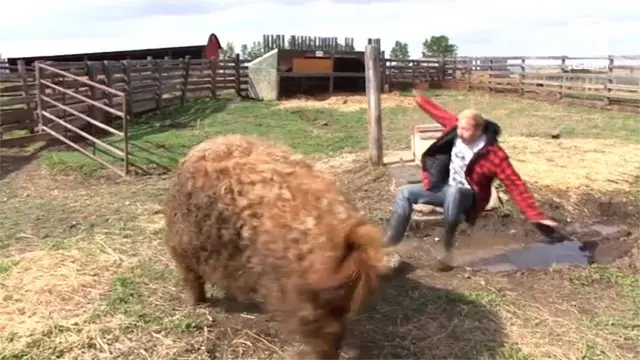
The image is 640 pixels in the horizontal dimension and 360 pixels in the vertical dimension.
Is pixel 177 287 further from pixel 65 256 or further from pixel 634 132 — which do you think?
pixel 634 132

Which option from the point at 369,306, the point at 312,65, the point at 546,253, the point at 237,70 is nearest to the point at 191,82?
the point at 237,70

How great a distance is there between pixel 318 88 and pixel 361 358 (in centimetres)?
1969

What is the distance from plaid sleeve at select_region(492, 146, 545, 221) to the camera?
Result: 4754mm

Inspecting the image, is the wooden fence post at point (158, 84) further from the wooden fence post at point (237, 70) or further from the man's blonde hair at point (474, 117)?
the man's blonde hair at point (474, 117)

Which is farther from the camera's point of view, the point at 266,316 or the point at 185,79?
the point at 185,79

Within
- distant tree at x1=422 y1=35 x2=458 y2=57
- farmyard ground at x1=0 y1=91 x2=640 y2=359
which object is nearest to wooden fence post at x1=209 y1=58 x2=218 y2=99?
farmyard ground at x1=0 y1=91 x2=640 y2=359

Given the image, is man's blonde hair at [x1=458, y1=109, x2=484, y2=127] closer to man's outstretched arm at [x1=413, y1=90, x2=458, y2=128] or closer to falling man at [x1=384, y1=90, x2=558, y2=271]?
falling man at [x1=384, y1=90, x2=558, y2=271]

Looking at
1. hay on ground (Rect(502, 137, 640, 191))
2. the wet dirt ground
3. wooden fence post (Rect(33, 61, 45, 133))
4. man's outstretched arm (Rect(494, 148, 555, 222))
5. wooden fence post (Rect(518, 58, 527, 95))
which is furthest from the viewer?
wooden fence post (Rect(518, 58, 527, 95))

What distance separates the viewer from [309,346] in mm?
3102

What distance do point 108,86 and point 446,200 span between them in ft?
38.9

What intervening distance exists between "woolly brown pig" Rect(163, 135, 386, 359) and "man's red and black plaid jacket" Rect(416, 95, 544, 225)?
1.76m

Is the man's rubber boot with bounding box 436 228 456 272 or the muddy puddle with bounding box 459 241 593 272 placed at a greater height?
the man's rubber boot with bounding box 436 228 456 272

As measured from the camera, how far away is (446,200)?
5.14 m

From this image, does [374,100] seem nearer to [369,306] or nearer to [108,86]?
[369,306]
